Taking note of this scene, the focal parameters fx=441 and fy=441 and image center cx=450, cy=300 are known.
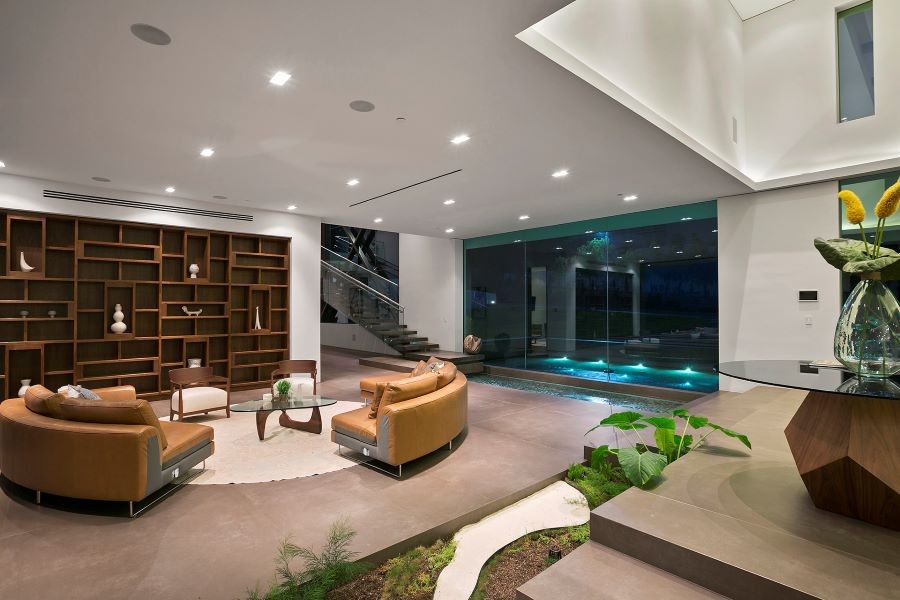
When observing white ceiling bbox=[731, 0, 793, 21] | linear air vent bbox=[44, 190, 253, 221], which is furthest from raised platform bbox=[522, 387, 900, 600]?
linear air vent bbox=[44, 190, 253, 221]

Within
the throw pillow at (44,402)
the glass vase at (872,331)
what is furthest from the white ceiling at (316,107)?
the throw pillow at (44,402)

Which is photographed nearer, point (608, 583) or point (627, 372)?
point (608, 583)

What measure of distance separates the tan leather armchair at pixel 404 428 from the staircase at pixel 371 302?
6.50 metres

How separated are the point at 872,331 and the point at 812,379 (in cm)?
53

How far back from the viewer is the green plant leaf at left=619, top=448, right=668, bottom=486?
2.75 meters

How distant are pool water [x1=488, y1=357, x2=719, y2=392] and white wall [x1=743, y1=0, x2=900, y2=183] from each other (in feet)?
10.7

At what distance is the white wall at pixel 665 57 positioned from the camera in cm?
316

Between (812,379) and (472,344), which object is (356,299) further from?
(812,379)

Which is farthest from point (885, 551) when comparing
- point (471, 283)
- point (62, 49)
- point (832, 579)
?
point (471, 283)

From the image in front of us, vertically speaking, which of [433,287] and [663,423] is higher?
[433,287]

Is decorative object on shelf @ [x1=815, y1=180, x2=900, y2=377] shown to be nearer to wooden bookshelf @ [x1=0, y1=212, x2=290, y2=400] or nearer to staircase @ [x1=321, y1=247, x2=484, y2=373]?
wooden bookshelf @ [x1=0, y1=212, x2=290, y2=400]

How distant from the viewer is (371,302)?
12.2 m

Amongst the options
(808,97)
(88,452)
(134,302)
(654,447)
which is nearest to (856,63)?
(808,97)

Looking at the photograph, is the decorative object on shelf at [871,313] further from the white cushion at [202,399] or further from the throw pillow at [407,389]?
the white cushion at [202,399]
